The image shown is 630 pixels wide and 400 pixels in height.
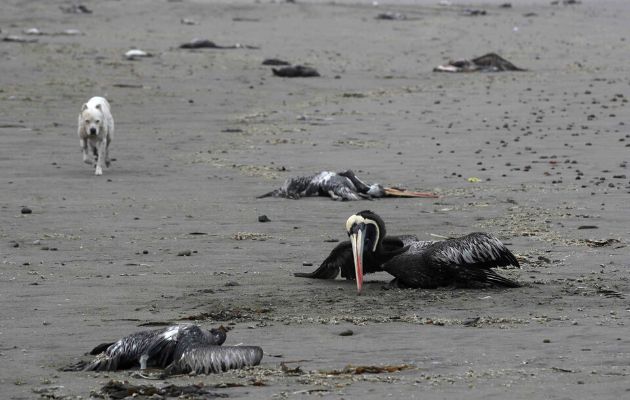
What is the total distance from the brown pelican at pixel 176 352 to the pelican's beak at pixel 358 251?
1.98m

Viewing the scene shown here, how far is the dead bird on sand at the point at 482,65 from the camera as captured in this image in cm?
2705

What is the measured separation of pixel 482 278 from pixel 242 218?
3.85 metres

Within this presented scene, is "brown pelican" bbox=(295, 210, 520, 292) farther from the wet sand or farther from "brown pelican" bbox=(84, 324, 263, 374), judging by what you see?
"brown pelican" bbox=(84, 324, 263, 374)

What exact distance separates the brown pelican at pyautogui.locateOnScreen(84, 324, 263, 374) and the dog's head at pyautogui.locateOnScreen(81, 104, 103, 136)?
31.1 ft

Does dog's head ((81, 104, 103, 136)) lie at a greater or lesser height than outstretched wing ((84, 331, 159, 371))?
greater

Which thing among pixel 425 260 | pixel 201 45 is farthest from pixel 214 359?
pixel 201 45

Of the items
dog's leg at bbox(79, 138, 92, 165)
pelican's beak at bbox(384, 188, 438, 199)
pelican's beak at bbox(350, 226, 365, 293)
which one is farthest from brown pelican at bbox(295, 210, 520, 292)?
dog's leg at bbox(79, 138, 92, 165)

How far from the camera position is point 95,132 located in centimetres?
1584

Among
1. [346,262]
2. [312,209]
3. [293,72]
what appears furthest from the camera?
[293,72]

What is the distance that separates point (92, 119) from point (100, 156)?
70cm

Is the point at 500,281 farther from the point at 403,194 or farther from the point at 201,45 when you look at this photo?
the point at 201,45

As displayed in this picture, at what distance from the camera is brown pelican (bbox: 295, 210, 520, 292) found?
845 cm

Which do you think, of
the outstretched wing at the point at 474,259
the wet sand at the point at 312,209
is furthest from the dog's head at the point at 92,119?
the outstretched wing at the point at 474,259

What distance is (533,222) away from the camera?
11227 millimetres
